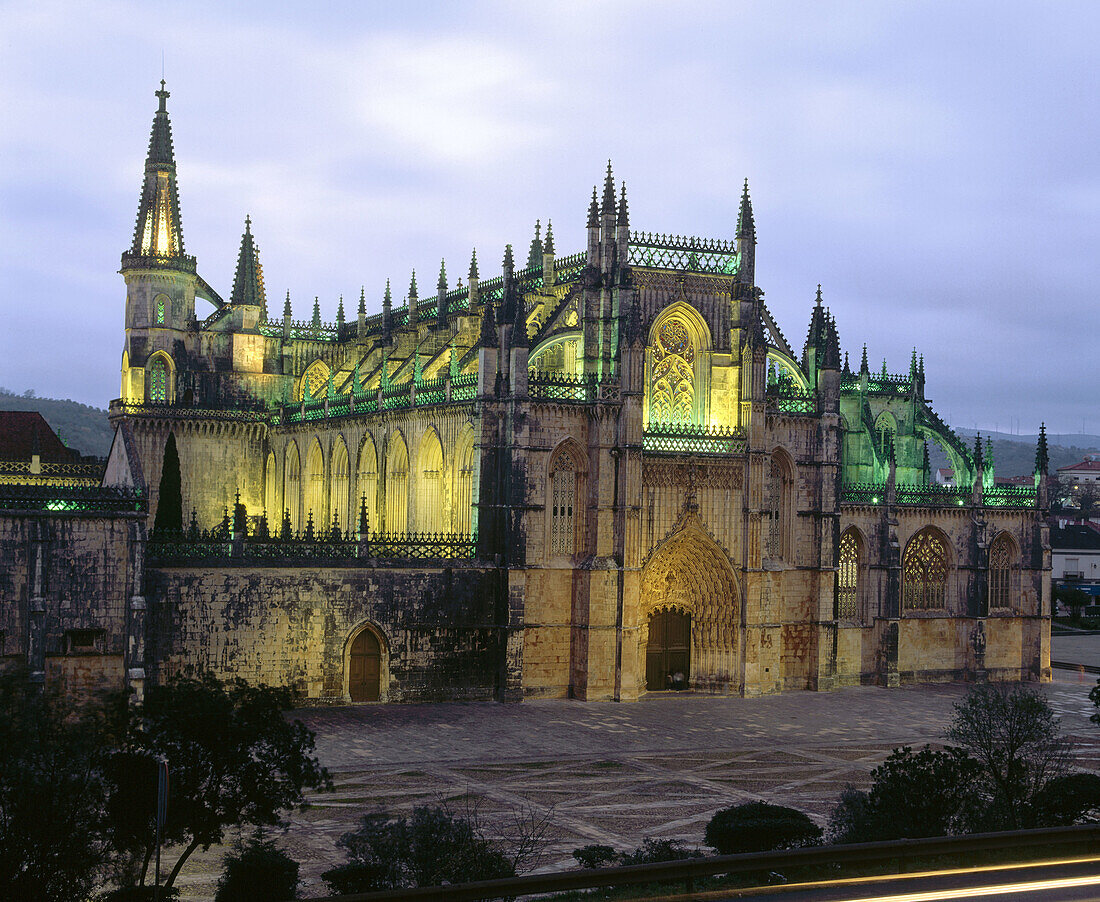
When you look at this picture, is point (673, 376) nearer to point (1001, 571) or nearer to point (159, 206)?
point (1001, 571)

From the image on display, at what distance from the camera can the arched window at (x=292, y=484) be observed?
6794 cm

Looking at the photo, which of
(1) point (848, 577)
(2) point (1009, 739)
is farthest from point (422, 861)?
(1) point (848, 577)

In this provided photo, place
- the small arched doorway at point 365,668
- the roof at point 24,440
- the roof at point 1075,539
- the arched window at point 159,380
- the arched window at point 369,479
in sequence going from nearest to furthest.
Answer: the small arched doorway at point 365,668, the arched window at point 369,479, the roof at point 24,440, the arched window at point 159,380, the roof at point 1075,539

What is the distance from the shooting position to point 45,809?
60.0 feet

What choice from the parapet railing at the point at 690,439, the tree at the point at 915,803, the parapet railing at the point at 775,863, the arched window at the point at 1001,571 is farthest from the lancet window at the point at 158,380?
the parapet railing at the point at 775,863

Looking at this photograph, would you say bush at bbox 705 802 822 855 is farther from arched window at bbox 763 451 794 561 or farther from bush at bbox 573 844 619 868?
arched window at bbox 763 451 794 561

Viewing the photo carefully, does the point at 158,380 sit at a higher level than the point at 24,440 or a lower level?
higher

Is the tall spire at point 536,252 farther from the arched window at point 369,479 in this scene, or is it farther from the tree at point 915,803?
the tree at point 915,803

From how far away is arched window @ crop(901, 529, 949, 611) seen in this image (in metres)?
54.0

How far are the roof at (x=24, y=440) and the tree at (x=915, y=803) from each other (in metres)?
49.8

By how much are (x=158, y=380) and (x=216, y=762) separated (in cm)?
5260

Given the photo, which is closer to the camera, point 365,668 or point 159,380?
point 365,668

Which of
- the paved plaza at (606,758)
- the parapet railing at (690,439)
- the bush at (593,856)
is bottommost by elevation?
the paved plaza at (606,758)

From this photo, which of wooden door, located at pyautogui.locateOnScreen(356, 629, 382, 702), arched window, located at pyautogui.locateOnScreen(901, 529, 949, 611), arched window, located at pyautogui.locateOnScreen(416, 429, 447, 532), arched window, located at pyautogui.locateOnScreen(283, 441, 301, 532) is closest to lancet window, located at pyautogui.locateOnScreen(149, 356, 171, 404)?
arched window, located at pyautogui.locateOnScreen(283, 441, 301, 532)
